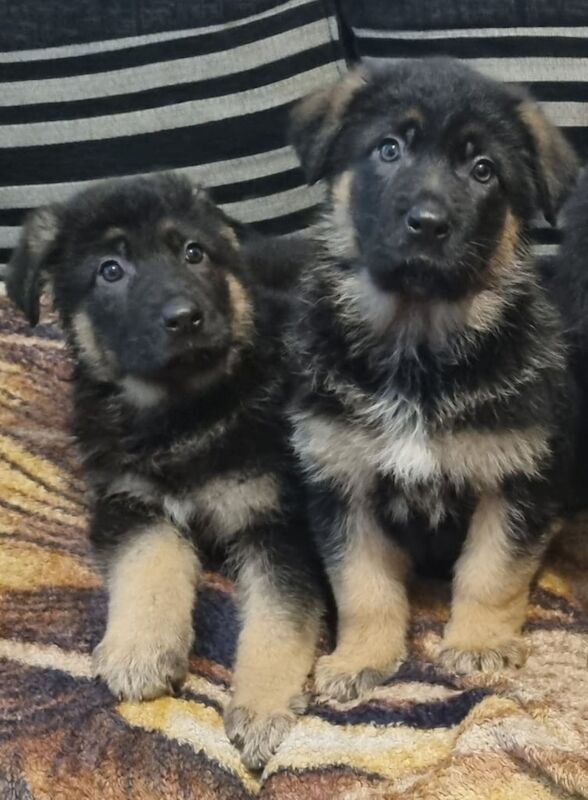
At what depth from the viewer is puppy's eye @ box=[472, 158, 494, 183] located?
2.05 m

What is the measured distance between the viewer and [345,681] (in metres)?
2.02

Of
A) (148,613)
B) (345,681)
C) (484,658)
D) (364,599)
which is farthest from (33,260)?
(484,658)

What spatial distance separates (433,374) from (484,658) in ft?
2.05

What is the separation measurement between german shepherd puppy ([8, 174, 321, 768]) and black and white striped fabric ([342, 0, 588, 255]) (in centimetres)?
127

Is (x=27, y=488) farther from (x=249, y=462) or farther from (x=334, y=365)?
(x=334, y=365)

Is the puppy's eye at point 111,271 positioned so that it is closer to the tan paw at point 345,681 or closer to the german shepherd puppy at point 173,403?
the german shepherd puppy at point 173,403

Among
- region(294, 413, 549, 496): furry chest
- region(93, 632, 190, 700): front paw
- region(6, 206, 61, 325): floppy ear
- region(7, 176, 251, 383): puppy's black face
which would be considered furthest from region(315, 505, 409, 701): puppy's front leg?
region(6, 206, 61, 325): floppy ear

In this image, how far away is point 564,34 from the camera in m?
3.31

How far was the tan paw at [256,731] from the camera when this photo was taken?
73.1 inches

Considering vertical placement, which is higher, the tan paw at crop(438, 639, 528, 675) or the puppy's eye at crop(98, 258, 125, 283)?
the puppy's eye at crop(98, 258, 125, 283)

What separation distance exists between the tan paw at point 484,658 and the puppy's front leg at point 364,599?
13 centimetres

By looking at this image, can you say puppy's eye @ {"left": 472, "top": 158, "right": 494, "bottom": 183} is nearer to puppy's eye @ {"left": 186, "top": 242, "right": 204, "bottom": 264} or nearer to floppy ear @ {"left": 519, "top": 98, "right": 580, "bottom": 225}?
→ floppy ear @ {"left": 519, "top": 98, "right": 580, "bottom": 225}

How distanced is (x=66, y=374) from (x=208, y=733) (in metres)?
1.56

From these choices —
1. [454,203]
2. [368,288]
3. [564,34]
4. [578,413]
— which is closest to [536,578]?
[578,413]
